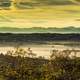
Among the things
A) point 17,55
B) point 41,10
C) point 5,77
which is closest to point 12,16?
point 41,10

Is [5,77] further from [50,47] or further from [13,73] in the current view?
[50,47]

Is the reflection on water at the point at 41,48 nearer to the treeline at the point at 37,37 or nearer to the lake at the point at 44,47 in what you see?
the lake at the point at 44,47

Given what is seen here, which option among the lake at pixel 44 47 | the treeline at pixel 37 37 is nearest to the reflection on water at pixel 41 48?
the lake at pixel 44 47

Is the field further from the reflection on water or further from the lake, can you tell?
the reflection on water

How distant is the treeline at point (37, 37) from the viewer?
784 cm

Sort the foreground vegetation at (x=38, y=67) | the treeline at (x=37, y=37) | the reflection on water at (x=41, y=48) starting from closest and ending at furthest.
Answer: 1. the foreground vegetation at (x=38, y=67)
2. the reflection on water at (x=41, y=48)
3. the treeline at (x=37, y=37)

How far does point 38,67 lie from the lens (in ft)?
18.7

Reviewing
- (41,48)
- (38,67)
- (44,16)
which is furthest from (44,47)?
(38,67)

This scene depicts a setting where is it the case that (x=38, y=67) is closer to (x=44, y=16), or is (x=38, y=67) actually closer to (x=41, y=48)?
(x=41, y=48)

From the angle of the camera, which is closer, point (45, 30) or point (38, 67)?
point (38, 67)

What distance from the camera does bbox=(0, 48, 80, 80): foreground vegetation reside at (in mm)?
5418

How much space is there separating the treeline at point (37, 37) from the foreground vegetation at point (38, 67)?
4.80 ft

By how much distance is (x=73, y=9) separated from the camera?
7.97 metres

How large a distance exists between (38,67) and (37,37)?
7.45 feet
